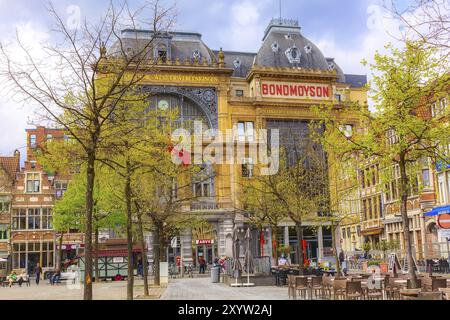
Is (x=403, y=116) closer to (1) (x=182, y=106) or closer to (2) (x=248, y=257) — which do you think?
(2) (x=248, y=257)

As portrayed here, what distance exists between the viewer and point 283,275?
30.0m

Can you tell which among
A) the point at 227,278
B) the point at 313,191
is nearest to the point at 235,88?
the point at 313,191

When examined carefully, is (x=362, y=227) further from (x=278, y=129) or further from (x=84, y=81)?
(x=84, y=81)

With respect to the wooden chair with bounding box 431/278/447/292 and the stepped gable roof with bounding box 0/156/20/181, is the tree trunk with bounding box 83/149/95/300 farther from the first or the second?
the stepped gable roof with bounding box 0/156/20/181

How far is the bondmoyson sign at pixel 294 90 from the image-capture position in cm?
6494

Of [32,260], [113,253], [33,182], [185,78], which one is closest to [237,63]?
[185,78]

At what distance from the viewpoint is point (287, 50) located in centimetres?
6788

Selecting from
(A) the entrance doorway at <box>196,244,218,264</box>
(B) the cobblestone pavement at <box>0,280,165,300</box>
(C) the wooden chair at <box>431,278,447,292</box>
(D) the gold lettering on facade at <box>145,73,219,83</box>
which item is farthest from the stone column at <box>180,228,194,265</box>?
(C) the wooden chair at <box>431,278,447,292</box>

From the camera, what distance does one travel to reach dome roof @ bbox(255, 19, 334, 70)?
6725 cm

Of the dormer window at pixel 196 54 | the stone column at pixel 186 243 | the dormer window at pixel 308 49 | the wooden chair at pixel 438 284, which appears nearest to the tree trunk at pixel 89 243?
the wooden chair at pixel 438 284

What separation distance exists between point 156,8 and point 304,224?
160ft

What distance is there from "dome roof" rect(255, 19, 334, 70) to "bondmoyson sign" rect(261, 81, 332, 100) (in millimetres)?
2743

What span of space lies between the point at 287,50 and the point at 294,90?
18.9 feet
